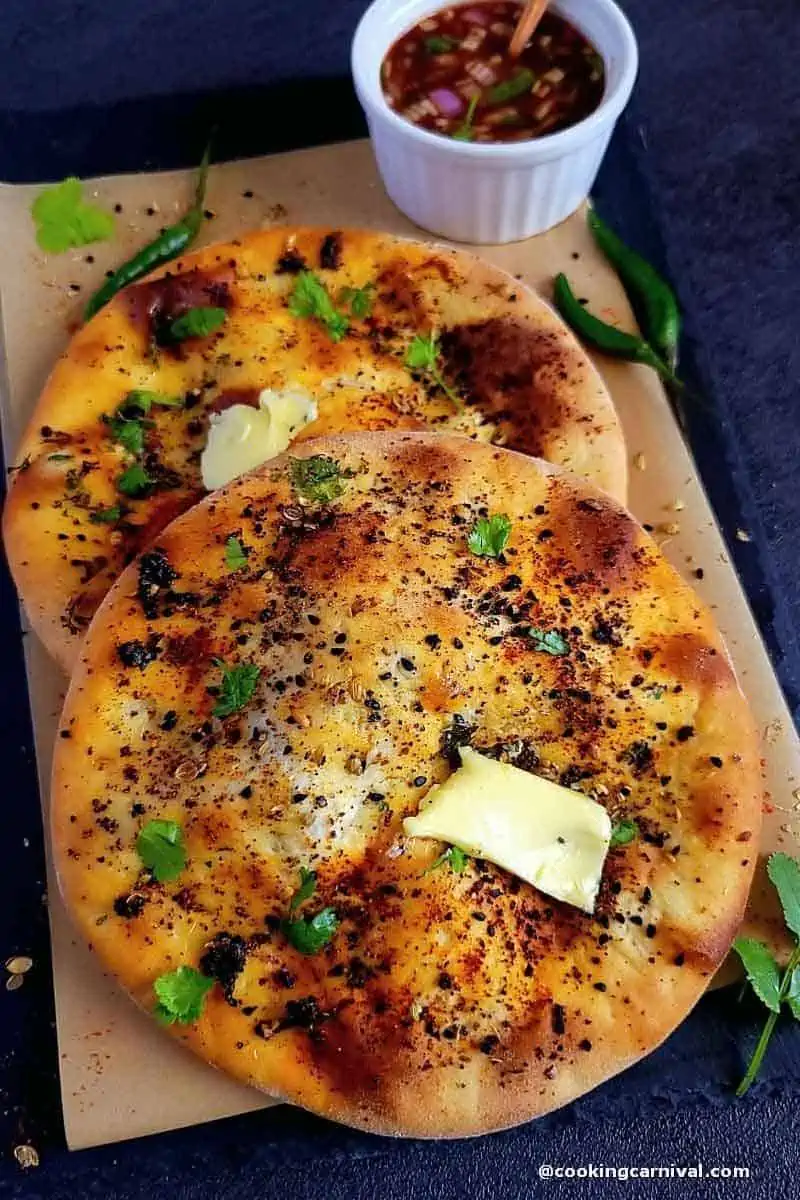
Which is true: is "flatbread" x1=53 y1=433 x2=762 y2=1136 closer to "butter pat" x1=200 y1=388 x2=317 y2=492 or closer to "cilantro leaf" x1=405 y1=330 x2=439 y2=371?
"butter pat" x1=200 y1=388 x2=317 y2=492

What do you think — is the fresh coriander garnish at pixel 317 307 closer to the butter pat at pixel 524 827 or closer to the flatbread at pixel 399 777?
the flatbread at pixel 399 777

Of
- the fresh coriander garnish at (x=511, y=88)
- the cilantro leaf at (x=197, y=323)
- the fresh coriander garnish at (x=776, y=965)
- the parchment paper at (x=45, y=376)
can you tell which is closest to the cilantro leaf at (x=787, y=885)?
the fresh coriander garnish at (x=776, y=965)

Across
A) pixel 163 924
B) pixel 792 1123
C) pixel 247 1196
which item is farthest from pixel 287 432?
pixel 792 1123

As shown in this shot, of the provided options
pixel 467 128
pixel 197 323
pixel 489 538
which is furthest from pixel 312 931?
pixel 467 128

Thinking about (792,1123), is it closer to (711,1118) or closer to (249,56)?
(711,1118)

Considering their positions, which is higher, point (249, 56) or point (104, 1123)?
point (249, 56)

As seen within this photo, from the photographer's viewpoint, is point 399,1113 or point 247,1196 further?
point 247,1196

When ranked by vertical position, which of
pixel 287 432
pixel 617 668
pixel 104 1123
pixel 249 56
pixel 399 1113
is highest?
pixel 249 56
